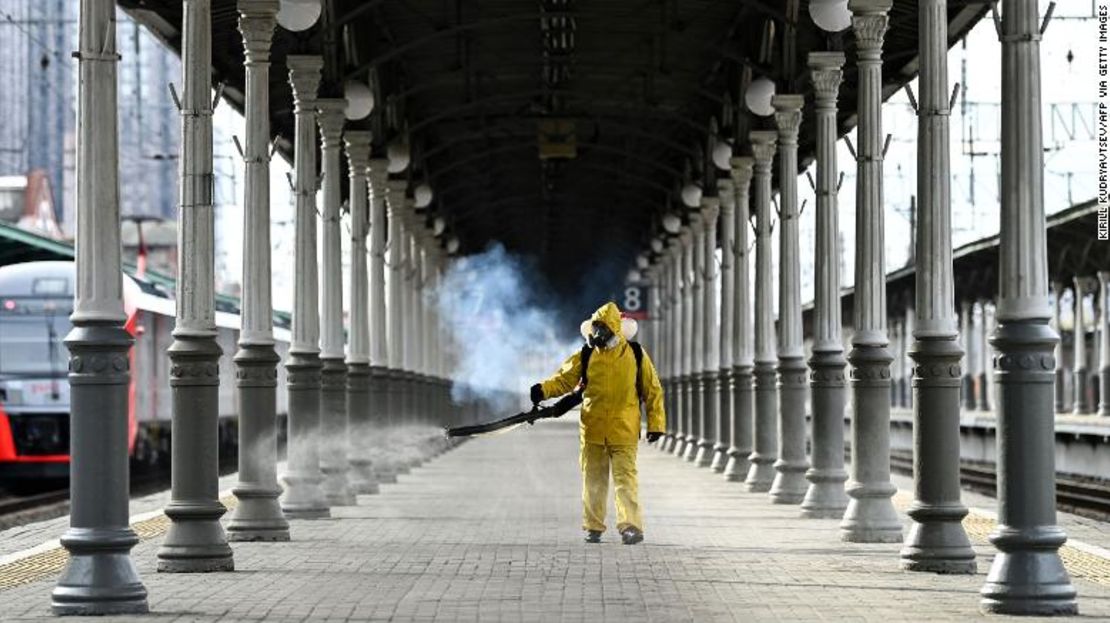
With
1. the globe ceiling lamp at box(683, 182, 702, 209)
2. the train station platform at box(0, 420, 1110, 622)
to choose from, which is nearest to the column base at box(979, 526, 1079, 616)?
the train station platform at box(0, 420, 1110, 622)

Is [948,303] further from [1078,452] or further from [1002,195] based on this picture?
[1078,452]

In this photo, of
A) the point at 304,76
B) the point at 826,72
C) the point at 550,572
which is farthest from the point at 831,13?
the point at 550,572

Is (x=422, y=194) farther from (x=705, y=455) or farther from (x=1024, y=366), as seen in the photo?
(x=1024, y=366)

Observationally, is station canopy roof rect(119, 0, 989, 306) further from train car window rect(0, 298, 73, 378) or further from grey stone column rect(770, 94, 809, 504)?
train car window rect(0, 298, 73, 378)

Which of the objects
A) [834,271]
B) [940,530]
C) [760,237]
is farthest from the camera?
[760,237]

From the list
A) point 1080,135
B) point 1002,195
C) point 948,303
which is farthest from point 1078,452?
point 1002,195

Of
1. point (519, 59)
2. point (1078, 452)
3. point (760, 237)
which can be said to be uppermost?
point (519, 59)

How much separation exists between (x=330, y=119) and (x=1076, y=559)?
11921 millimetres

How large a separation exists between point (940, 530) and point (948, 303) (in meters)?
1.57

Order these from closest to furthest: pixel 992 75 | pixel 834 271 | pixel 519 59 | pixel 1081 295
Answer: pixel 834 271, pixel 519 59, pixel 992 75, pixel 1081 295

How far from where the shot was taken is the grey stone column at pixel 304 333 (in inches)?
958

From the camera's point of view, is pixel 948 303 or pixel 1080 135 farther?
pixel 1080 135

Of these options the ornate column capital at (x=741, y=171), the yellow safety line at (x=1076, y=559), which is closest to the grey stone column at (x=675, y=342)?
the ornate column capital at (x=741, y=171)

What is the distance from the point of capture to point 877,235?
20328 mm
